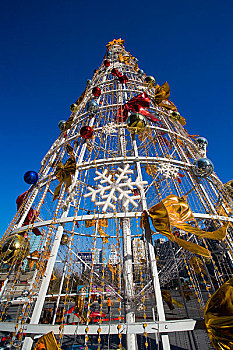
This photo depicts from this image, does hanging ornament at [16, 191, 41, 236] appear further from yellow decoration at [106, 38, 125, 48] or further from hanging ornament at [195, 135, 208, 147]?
yellow decoration at [106, 38, 125, 48]

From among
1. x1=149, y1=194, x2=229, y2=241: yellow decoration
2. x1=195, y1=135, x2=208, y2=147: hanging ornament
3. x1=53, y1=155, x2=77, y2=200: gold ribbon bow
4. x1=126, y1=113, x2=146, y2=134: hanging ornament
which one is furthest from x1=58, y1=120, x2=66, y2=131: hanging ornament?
x1=149, y1=194, x2=229, y2=241: yellow decoration

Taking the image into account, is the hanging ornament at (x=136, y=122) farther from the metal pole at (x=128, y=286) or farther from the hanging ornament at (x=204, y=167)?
the metal pole at (x=128, y=286)

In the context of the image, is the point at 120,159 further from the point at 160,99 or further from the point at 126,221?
the point at 160,99

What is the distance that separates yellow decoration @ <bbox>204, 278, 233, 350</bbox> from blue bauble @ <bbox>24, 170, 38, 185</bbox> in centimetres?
578

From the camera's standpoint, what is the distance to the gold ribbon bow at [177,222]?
2994 millimetres

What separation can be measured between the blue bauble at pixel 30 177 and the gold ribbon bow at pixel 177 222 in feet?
14.7

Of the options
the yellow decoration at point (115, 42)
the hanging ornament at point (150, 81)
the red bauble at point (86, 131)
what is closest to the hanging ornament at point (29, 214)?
the red bauble at point (86, 131)

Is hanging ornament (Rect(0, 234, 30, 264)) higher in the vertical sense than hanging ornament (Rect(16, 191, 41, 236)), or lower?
lower

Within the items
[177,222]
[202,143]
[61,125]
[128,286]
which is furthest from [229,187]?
[61,125]

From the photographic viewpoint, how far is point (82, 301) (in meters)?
8.19

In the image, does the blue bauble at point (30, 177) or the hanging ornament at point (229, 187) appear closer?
the blue bauble at point (30, 177)

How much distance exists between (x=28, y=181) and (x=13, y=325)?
403 centimetres

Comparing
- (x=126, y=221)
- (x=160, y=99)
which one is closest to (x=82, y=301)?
(x=126, y=221)

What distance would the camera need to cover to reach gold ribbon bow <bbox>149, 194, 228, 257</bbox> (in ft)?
9.82
